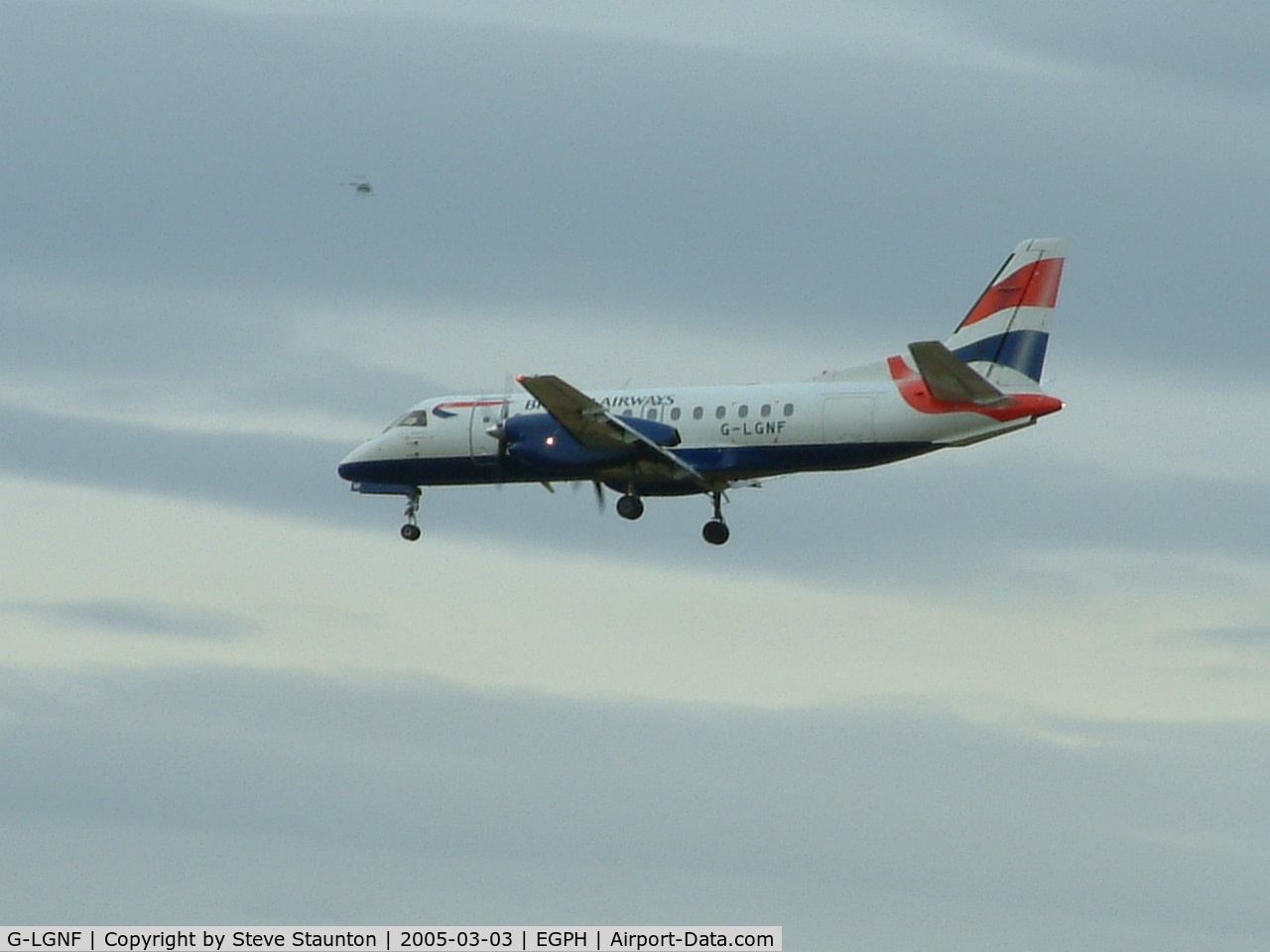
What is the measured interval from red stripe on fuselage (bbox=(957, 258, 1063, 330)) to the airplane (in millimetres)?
26

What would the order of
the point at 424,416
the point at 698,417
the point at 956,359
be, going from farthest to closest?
1. the point at 424,416
2. the point at 698,417
3. the point at 956,359

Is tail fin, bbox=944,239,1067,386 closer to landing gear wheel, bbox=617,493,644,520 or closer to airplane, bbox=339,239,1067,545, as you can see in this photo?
airplane, bbox=339,239,1067,545

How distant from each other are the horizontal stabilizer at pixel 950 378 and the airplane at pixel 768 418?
0.08ft

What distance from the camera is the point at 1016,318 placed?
69938 mm

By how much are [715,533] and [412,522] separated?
8829 millimetres

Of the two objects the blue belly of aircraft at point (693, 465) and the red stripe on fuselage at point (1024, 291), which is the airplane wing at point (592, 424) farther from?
the red stripe on fuselage at point (1024, 291)

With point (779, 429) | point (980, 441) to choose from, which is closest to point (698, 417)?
point (779, 429)

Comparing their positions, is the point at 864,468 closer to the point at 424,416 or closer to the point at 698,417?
the point at 698,417

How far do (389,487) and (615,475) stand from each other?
750 centimetres

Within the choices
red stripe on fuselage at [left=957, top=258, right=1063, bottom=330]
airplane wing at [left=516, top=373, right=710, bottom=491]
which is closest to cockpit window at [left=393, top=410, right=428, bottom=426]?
airplane wing at [left=516, top=373, right=710, bottom=491]

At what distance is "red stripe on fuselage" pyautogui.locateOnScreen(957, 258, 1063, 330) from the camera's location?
7025cm

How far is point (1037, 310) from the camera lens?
6994cm

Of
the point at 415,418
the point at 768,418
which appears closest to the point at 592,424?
the point at 768,418

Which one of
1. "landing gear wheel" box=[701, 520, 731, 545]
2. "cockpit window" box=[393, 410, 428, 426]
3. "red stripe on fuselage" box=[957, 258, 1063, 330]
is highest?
"red stripe on fuselage" box=[957, 258, 1063, 330]
